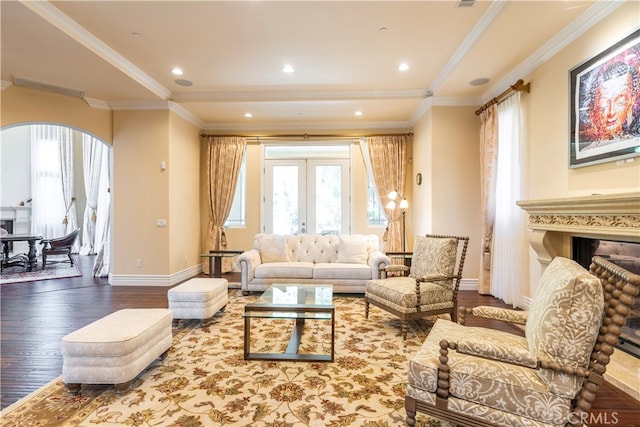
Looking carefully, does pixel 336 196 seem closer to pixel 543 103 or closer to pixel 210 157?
pixel 210 157

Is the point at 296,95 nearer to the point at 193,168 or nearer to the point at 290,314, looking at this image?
the point at 193,168

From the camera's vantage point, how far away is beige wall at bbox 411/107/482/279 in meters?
4.92

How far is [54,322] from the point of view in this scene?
11.4ft

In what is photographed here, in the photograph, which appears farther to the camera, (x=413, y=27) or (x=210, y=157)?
(x=210, y=157)

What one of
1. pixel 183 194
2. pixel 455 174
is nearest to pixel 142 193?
pixel 183 194

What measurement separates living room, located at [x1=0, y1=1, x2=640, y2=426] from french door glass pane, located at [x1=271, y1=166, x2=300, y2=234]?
0.86 metres

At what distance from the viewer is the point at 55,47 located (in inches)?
133

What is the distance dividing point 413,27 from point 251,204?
448 centimetres

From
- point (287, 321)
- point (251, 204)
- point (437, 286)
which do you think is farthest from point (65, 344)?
point (251, 204)

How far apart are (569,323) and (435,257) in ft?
6.76

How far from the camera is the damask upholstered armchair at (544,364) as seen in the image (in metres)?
1.35

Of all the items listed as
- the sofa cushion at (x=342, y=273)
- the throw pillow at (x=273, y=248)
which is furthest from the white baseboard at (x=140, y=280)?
the sofa cushion at (x=342, y=273)

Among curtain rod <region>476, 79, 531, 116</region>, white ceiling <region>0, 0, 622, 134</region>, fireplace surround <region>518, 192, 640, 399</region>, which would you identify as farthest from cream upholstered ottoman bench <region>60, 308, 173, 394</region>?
curtain rod <region>476, 79, 531, 116</region>

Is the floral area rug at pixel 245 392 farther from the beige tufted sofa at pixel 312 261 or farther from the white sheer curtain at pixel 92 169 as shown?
the white sheer curtain at pixel 92 169
